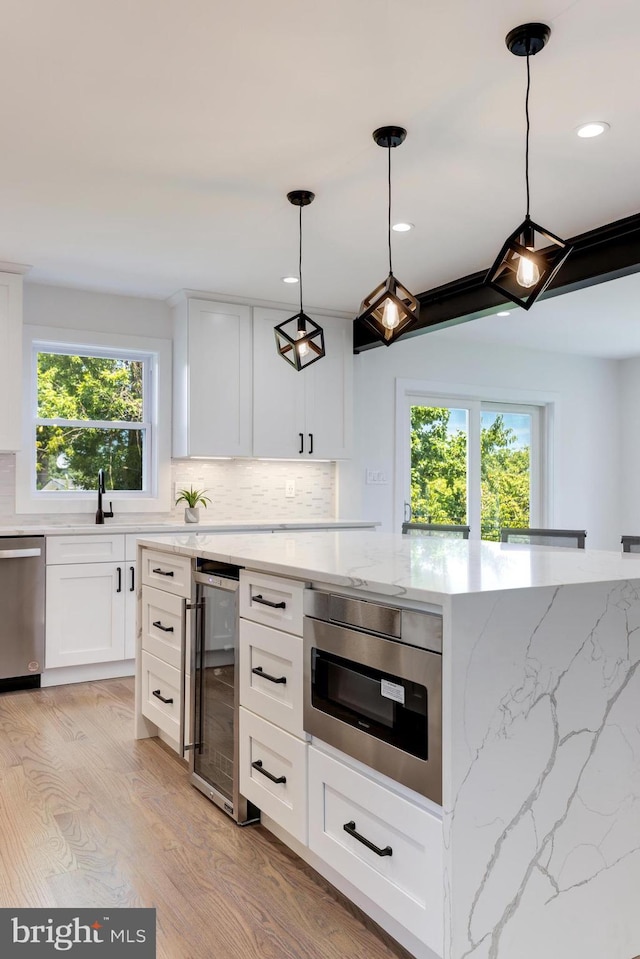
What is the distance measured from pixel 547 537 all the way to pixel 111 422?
116 inches

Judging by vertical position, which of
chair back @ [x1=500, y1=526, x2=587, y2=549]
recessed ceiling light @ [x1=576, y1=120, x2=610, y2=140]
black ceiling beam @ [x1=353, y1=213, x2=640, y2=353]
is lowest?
chair back @ [x1=500, y1=526, x2=587, y2=549]

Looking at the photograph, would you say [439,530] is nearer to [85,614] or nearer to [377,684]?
[85,614]

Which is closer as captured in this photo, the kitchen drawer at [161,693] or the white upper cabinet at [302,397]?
the kitchen drawer at [161,693]

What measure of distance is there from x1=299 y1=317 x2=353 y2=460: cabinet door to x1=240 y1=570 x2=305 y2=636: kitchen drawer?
2969 millimetres

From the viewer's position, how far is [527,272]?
7.17 ft

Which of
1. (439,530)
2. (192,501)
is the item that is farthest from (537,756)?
(192,501)

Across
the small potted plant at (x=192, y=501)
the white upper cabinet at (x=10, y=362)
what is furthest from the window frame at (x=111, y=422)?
the white upper cabinet at (x=10, y=362)

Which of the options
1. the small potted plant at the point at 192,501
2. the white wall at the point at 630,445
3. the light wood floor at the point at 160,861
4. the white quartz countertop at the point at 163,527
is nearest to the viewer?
the light wood floor at the point at 160,861

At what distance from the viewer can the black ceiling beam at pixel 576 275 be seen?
3568 millimetres

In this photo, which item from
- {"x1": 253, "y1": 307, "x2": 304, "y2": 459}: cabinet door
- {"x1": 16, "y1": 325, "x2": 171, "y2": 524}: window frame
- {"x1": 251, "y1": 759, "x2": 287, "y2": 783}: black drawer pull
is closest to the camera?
{"x1": 251, "y1": 759, "x2": 287, "y2": 783}: black drawer pull

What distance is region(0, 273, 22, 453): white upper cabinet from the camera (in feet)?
13.8

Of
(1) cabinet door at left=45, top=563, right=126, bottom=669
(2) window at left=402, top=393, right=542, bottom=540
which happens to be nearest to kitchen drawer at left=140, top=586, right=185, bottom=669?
(1) cabinet door at left=45, top=563, right=126, bottom=669

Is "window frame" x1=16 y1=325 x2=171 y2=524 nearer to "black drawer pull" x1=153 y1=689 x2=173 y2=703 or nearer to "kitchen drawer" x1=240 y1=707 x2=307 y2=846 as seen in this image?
"black drawer pull" x1=153 y1=689 x2=173 y2=703

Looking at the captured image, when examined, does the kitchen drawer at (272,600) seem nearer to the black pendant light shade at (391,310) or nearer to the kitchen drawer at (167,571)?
the kitchen drawer at (167,571)
